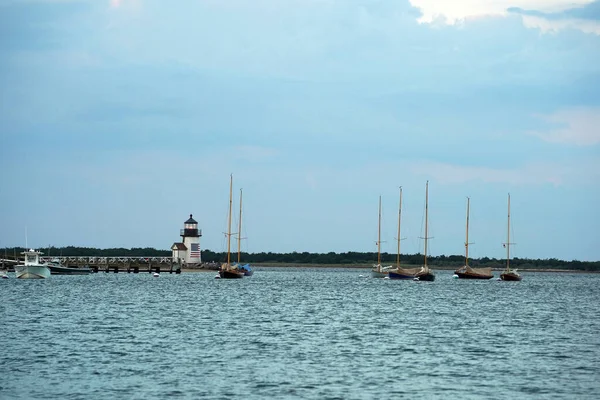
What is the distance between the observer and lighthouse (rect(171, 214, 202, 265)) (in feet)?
513

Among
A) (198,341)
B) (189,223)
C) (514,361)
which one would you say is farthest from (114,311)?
(189,223)

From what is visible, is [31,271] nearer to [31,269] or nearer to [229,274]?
[31,269]

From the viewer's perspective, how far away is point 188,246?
517 ft

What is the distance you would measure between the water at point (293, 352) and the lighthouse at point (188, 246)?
8893cm

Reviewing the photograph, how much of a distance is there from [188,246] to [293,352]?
398 ft

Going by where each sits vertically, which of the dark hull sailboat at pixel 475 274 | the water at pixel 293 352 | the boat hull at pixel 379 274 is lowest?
the water at pixel 293 352

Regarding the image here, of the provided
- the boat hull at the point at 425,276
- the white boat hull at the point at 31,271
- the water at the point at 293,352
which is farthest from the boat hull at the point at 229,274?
the water at the point at 293,352

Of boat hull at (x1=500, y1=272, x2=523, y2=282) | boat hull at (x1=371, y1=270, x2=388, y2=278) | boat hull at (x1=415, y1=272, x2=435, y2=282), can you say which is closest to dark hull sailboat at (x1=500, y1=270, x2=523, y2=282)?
boat hull at (x1=500, y1=272, x2=523, y2=282)

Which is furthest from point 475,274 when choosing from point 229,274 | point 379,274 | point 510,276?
point 229,274

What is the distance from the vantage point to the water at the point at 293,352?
2875cm

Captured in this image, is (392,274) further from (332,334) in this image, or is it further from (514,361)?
(514,361)

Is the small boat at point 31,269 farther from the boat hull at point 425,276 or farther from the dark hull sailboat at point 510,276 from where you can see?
the dark hull sailboat at point 510,276

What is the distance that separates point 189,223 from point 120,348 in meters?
117

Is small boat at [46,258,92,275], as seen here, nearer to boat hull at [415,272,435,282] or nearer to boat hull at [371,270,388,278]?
boat hull at [371,270,388,278]
